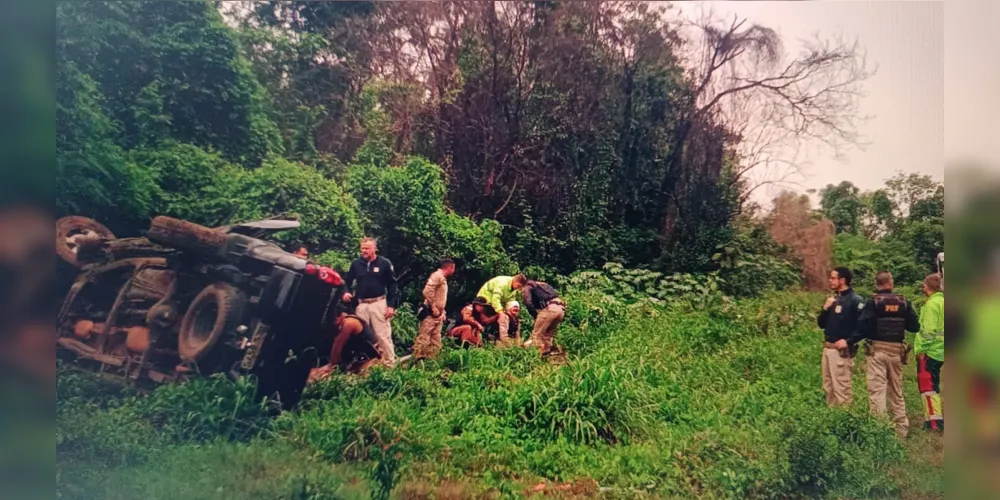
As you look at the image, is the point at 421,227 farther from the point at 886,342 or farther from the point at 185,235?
the point at 886,342

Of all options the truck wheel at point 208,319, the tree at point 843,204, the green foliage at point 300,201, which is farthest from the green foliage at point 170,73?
the tree at point 843,204

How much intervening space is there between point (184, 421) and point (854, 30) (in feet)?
17.6

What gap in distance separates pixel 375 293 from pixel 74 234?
2.10 m

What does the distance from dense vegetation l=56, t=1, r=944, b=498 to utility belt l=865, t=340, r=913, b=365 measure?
0.40 m

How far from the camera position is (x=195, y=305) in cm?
502

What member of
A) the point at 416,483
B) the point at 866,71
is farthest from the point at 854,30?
the point at 416,483

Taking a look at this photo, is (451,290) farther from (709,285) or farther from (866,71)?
(866,71)

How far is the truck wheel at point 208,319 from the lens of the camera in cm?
496

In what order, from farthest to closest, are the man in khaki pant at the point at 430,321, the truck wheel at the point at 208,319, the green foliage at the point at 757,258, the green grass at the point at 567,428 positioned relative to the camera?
the green foliage at the point at 757,258 < the man in khaki pant at the point at 430,321 < the truck wheel at the point at 208,319 < the green grass at the point at 567,428

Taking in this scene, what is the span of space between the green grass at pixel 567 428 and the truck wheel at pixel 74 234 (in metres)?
0.86

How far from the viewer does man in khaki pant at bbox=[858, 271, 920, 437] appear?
201 inches

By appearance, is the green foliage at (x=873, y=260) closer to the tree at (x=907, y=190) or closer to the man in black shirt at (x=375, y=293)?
the tree at (x=907, y=190)

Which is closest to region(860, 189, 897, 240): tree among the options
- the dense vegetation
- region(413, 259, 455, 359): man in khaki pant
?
the dense vegetation

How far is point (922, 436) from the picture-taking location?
5.12 metres
